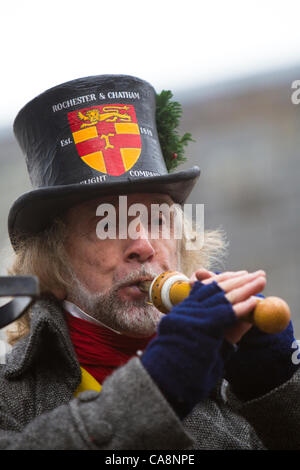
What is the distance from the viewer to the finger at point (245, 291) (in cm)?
158

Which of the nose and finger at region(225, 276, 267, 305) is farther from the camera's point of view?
the nose

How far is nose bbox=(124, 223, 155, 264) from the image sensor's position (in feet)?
7.90

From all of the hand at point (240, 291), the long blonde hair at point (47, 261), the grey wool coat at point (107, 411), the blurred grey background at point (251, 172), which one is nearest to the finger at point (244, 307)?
the hand at point (240, 291)

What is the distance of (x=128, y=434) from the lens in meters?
1.55

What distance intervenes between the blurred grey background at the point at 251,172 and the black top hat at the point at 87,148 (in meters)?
8.42

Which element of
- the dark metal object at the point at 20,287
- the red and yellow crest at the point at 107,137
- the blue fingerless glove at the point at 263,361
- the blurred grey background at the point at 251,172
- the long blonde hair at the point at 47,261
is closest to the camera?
the dark metal object at the point at 20,287

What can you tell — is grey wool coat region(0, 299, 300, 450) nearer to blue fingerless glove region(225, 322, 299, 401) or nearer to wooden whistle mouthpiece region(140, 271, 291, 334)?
blue fingerless glove region(225, 322, 299, 401)

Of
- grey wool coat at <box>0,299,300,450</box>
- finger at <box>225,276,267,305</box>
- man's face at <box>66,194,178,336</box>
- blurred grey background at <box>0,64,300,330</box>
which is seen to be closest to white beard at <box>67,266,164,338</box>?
man's face at <box>66,194,178,336</box>

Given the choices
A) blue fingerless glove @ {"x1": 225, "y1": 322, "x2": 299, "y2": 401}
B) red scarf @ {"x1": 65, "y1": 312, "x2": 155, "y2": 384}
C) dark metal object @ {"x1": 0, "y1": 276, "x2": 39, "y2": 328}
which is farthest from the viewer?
red scarf @ {"x1": 65, "y1": 312, "x2": 155, "y2": 384}

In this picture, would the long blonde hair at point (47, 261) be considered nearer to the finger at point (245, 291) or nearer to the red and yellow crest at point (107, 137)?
the red and yellow crest at point (107, 137)

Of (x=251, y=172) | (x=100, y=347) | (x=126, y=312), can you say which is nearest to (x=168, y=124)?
(x=126, y=312)

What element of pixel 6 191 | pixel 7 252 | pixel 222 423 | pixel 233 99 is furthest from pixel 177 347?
pixel 233 99

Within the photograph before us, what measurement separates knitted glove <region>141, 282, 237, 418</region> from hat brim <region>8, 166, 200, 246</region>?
3.11 ft

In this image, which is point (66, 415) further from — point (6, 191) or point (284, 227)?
point (6, 191)
